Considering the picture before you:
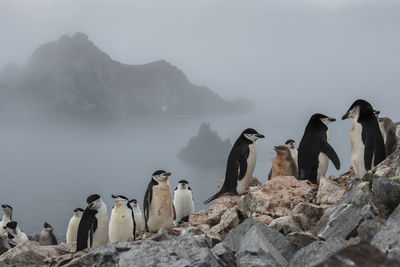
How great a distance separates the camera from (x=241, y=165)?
36.3 ft

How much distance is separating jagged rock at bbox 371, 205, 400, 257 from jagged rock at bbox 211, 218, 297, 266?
1254 millimetres

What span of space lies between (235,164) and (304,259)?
6086mm

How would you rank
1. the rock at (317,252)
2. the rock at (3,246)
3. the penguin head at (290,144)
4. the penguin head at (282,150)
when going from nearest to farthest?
the rock at (317,252) < the rock at (3,246) < the penguin head at (282,150) < the penguin head at (290,144)

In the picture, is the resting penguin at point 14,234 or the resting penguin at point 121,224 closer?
the resting penguin at point 121,224

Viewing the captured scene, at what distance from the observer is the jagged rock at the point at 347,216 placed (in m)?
5.55

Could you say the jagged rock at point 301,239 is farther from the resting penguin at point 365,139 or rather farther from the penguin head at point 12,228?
the penguin head at point 12,228

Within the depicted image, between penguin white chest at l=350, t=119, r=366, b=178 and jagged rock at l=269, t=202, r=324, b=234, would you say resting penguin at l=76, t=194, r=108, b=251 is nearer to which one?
jagged rock at l=269, t=202, r=324, b=234

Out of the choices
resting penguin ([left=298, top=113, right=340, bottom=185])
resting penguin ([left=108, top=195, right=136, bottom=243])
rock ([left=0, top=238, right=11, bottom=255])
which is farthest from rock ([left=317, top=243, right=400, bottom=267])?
rock ([left=0, top=238, right=11, bottom=255])

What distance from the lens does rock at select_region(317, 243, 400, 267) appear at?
197cm

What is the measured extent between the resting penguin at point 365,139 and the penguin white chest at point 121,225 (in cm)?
481

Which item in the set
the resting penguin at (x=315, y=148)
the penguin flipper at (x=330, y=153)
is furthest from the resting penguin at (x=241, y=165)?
the penguin flipper at (x=330, y=153)

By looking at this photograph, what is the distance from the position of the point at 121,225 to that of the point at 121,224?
2 centimetres

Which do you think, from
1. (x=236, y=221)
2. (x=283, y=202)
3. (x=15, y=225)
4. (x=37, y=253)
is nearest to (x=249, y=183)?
(x=283, y=202)

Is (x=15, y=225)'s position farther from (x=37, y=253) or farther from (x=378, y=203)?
(x=378, y=203)
